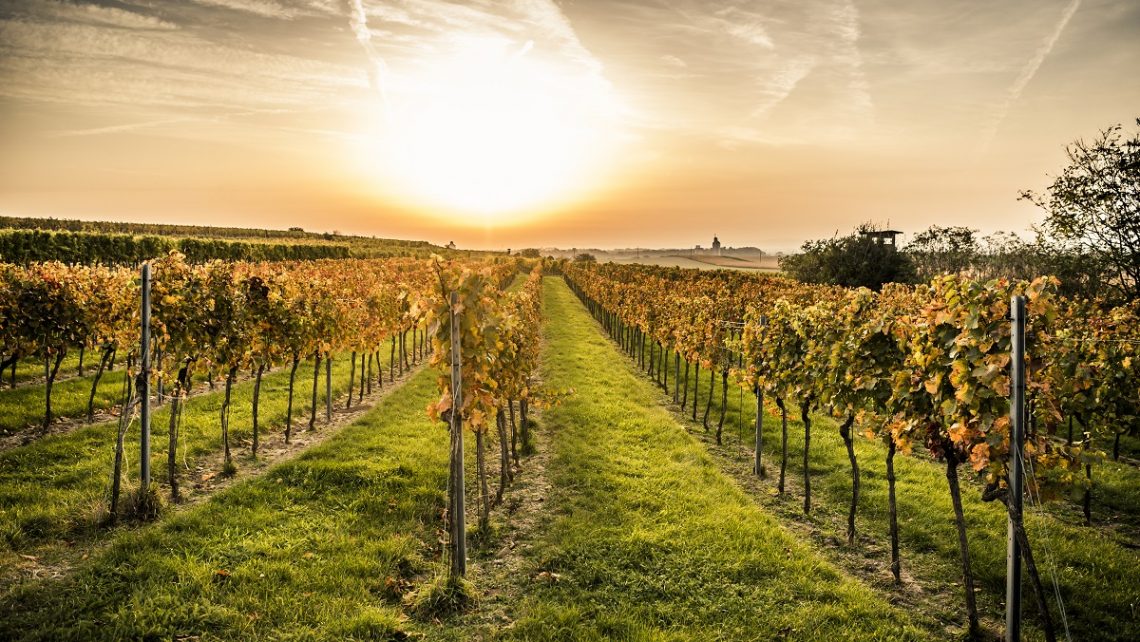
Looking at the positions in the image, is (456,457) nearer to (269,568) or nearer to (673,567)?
(269,568)

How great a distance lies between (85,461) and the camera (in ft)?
30.3

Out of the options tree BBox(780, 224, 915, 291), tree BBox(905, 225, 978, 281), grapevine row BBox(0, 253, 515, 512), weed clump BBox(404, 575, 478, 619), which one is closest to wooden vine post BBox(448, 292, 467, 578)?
weed clump BBox(404, 575, 478, 619)

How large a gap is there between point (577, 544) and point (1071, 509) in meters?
8.05

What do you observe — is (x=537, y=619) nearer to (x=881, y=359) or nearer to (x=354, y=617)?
(x=354, y=617)

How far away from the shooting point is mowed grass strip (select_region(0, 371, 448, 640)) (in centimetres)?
538

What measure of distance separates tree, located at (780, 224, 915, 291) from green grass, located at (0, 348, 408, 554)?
42497 millimetres

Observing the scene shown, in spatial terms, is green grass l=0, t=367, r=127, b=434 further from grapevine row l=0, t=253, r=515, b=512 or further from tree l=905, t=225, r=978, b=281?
tree l=905, t=225, r=978, b=281

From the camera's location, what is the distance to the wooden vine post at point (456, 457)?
6438 millimetres

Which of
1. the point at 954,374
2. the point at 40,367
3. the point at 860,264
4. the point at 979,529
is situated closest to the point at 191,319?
the point at 954,374

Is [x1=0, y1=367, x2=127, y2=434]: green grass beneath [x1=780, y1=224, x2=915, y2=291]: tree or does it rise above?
beneath

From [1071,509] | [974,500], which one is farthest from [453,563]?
[1071,509]

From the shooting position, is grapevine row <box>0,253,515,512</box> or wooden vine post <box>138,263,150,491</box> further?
grapevine row <box>0,253,515,512</box>

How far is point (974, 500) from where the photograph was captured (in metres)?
9.02

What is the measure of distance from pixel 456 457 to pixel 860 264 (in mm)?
46017
